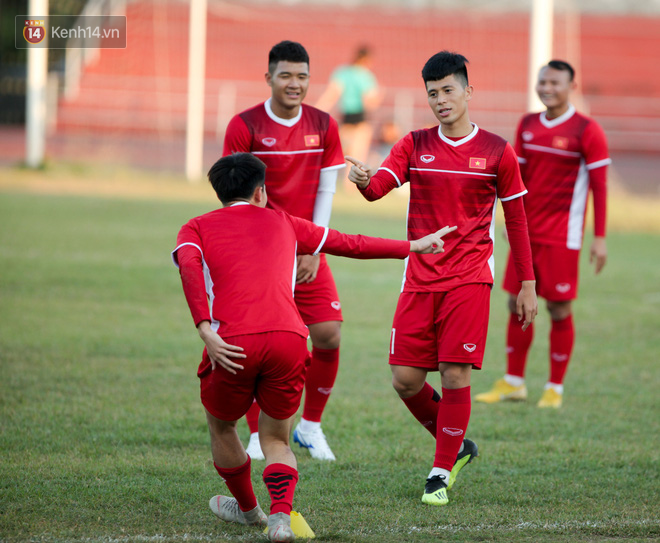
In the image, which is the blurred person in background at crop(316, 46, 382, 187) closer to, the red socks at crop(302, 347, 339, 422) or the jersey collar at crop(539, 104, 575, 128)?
the jersey collar at crop(539, 104, 575, 128)

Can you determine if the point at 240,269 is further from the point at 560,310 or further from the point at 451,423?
the point at 560,310

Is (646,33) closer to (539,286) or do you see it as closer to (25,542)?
(539,286)

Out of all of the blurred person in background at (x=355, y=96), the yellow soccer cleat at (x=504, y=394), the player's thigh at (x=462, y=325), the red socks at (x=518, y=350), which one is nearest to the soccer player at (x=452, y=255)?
the player's thigh at (x=462, y=325)

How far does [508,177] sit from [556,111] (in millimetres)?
2221

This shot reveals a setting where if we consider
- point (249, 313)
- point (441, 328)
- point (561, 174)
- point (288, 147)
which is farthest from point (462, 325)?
point (561, 174)

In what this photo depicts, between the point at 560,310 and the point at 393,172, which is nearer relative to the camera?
the point at 393,172

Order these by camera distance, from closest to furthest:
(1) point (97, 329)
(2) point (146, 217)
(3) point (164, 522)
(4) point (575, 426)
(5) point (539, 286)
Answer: (3) point (164, 522) < (4) point (575, 426) < (5) point (539, 286) < (1) point (97, 329) < (2) point (146, 217)

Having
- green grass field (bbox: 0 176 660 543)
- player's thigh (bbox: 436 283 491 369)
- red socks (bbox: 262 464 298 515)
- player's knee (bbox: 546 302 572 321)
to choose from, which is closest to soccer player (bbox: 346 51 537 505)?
player's thigh (bbox: 436 283 491 369)

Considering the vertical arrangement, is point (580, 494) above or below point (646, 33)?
below

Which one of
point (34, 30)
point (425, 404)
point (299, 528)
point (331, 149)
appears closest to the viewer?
point (299, 528)

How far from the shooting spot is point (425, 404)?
459 centimetres

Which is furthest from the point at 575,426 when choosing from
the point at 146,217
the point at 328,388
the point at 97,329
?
the point at 146,217

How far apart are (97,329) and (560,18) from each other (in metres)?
32.7

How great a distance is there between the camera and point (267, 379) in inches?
144
